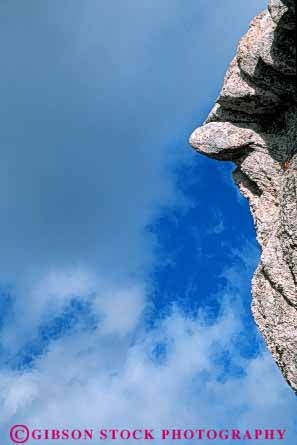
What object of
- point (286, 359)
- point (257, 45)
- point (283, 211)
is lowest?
point (286, 359)

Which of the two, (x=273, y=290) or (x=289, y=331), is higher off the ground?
(x=273, y=290)

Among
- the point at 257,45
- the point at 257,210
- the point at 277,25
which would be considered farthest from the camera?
the point at 257,210

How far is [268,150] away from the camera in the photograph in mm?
19766

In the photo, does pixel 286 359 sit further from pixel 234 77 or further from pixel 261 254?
pixel 234 77

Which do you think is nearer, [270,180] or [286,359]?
[286,359]

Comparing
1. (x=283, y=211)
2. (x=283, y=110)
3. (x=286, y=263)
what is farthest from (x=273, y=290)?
(x=283, y=110)

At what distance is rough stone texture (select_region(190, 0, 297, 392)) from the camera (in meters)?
17.4

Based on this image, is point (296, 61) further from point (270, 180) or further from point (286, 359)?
point (286, 359)

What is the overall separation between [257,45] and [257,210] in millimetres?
5242

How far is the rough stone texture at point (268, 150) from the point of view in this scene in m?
17.4

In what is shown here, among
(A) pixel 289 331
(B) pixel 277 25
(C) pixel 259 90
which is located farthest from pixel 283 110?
(A) pixel 289 331

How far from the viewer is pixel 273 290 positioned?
1836 centimetres

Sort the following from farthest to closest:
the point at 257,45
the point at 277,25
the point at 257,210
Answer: the point at 257,210
the point at 257,45
the point at 277,25

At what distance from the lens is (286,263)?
58.4ft
